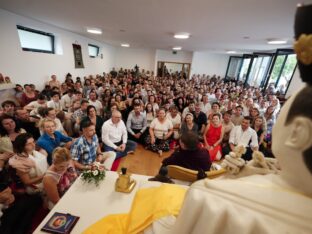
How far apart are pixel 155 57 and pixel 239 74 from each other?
19.8 feet

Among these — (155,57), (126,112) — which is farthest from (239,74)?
(126,112)

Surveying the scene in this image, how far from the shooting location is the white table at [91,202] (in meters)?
1.18

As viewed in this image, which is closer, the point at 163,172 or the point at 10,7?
the point at 163,172

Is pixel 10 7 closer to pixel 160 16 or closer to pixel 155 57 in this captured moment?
pixel 160 16

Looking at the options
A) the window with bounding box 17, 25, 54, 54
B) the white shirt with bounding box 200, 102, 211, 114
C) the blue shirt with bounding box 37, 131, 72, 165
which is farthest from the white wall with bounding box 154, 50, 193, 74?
the blue shirt with bounding box 37, 131, 72, 165

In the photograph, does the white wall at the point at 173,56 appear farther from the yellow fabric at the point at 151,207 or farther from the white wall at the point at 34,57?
the yellow fabric at the point at 151,207

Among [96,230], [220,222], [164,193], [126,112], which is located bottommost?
[126,112]

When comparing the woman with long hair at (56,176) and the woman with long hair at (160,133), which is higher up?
the woman with long hair at (56,176)

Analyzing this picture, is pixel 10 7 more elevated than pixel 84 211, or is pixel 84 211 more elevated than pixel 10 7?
pixel 10 7

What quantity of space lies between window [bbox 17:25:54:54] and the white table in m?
4.85

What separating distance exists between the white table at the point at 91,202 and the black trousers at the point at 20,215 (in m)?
0.61

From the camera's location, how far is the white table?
3.86 feet

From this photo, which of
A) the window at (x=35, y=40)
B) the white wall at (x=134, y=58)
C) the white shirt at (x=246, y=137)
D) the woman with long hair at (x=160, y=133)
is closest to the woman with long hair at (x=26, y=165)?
the woman with long hair at (x=160, y=133)

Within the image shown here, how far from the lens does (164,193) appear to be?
79 centimetres
